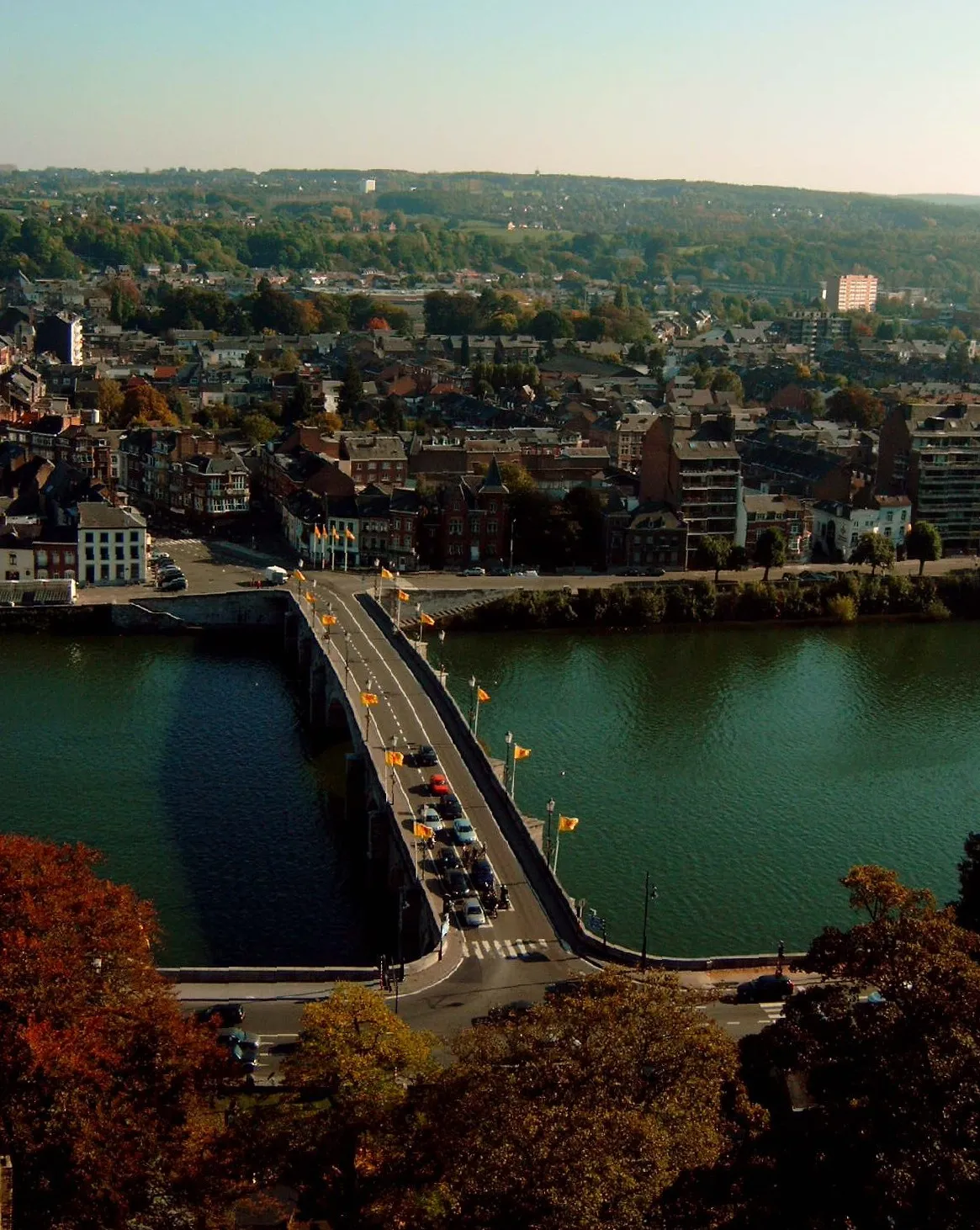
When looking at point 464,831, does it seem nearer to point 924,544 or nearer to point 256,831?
point 256,831

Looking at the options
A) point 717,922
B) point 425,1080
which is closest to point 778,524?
point 717,922

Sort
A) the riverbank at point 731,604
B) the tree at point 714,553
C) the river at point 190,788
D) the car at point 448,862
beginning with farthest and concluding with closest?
the tree at point 714,553 < the riverbank at point 731,604 < the river at point 190,788 < the car at point 448,862

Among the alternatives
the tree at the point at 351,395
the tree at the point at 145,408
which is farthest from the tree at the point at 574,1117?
the tree at the point at 351,395

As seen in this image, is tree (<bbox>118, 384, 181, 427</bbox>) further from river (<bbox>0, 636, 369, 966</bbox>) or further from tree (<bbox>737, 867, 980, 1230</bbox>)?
tree (<bbox>737, 867, 980, 1230</bbox>)

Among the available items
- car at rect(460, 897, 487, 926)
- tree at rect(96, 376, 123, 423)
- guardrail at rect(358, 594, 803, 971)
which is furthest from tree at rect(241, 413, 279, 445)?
car at rect(460, 897, 487, 926)

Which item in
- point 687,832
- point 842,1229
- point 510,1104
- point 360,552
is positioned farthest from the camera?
point 360,552

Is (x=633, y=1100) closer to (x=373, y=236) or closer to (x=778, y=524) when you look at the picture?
(x=778, y=524)

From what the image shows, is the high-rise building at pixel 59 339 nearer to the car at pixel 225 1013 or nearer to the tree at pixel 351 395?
the tree at pixel 351 395
